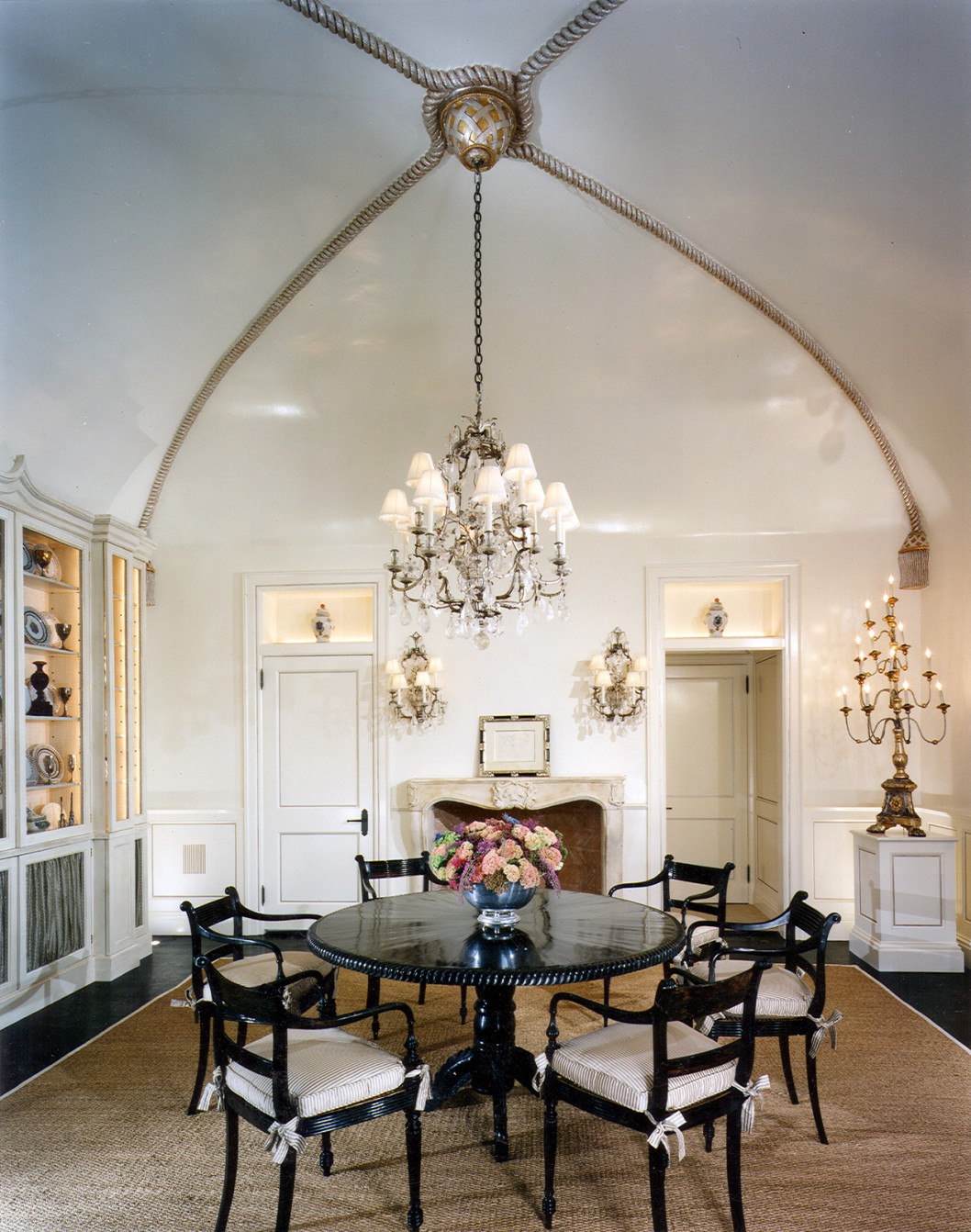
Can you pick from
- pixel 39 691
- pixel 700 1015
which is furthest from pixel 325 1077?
pixel 39 691

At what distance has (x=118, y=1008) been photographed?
518cm

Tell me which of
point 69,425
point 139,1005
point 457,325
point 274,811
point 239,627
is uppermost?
point 457,325

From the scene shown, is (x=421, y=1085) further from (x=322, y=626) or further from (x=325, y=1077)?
(x=322, y=626)

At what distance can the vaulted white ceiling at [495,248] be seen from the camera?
3.84m

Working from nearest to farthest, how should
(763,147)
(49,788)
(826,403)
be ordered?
(763,147) < (49,788) < (826,403)

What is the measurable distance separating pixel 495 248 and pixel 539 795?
12.9 ft

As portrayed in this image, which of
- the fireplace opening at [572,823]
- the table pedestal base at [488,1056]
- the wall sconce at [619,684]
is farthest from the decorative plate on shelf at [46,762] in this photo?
the wall sconce at [619,684]

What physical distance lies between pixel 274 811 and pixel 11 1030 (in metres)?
2.61

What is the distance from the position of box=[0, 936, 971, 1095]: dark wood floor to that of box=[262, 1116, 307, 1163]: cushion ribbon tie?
1986mm

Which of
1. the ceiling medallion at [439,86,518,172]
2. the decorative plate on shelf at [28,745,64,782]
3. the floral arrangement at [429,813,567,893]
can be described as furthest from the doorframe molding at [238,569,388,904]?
the ceiling medallion at [439,86,518,172]

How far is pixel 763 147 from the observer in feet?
14.5

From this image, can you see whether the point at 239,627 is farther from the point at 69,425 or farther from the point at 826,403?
the point at 826,403

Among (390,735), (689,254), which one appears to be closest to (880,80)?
(689,254)

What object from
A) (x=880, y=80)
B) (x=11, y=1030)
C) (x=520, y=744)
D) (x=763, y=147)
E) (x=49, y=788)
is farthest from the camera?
(x=520, y=744)
